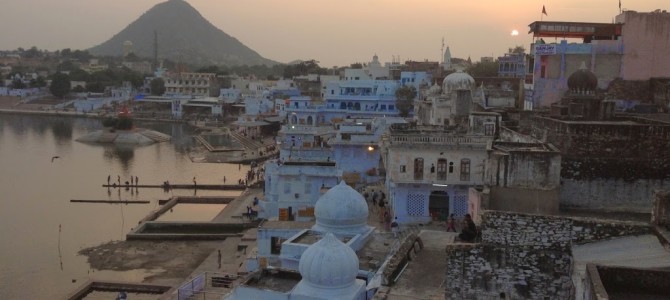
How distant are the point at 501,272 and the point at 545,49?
62.6 feet

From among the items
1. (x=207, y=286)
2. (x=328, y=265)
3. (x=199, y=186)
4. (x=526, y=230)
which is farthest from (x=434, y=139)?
(x=199, y=186)

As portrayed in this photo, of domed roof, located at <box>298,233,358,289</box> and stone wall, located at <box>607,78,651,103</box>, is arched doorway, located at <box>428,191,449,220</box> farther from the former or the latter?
domed roof, located at <box>298,233,358,289</box>

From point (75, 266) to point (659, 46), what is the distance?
78.4ft

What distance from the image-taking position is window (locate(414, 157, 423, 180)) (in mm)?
21359

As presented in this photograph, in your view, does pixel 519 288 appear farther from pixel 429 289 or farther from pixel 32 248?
pixel 32 248

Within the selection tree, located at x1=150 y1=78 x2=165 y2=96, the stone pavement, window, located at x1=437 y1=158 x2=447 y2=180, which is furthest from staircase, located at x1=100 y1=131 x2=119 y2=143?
the stone pavement

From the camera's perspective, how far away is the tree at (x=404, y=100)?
170 ft

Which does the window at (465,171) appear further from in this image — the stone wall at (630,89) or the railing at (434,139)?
the stone wall at (630,89)

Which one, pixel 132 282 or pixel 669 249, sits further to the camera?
pixel 132 282

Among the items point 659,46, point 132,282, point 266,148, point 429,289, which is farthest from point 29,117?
point 429,289

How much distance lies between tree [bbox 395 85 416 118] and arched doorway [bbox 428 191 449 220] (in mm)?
30404

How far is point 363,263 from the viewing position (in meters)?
→ 13.9

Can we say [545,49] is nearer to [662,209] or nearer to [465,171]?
[465,171]

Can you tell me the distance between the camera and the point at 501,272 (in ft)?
29.9
